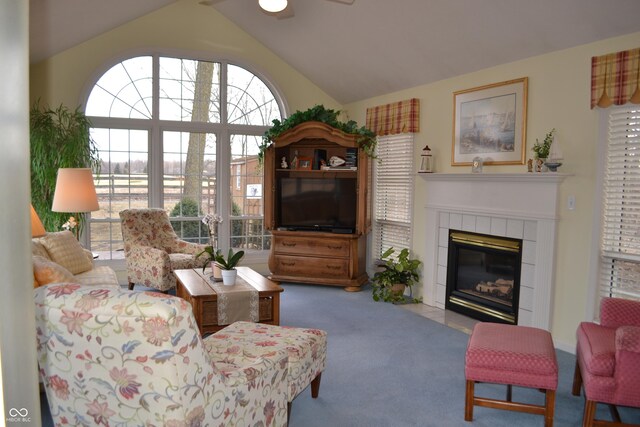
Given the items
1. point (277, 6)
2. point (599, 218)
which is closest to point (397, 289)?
point (599, 218)

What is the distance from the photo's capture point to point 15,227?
44.2 inches

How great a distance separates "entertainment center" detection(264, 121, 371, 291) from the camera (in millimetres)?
5961

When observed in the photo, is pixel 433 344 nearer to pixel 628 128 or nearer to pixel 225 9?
pixel 628 128

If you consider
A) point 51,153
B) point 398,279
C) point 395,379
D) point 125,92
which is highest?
point 125,92

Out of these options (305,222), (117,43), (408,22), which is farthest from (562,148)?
(117,43)

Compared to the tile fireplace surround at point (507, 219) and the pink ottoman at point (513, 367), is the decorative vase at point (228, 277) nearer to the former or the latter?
the pink ottoman at point (513, 367)

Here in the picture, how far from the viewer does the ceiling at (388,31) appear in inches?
147

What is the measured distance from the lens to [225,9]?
6.15 metres

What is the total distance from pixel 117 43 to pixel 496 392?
5.51 meters

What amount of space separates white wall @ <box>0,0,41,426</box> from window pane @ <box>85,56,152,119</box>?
527 cm

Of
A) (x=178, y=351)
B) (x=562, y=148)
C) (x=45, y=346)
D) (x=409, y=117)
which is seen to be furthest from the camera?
(x=409, y=117)

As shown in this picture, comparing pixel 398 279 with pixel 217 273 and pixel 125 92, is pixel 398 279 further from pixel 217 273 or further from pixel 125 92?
pixel 125 92

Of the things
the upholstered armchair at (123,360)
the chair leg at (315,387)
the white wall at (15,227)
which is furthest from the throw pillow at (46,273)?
the white wall at (15,227)

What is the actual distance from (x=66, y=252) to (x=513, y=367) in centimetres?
368
